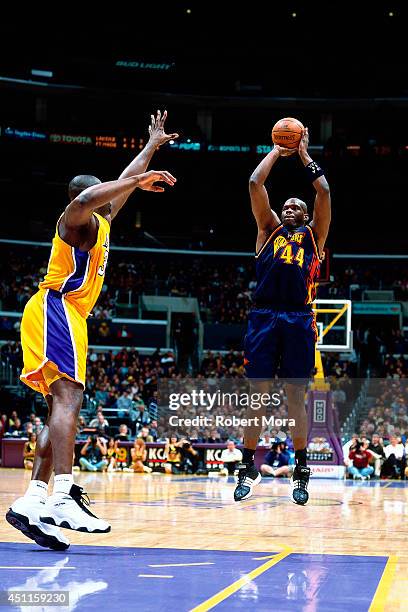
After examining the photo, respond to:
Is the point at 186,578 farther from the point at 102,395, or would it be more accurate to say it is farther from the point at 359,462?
the point at 102,395

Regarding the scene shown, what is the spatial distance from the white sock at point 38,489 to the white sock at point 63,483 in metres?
0.08

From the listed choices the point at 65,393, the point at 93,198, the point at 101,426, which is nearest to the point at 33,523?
the point at 65,393

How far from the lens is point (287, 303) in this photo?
276 inches

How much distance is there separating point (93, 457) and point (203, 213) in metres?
21.4

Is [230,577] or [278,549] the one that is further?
[278,549]

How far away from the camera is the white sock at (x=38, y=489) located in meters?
5.50

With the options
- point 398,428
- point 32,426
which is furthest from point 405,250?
point 32,426

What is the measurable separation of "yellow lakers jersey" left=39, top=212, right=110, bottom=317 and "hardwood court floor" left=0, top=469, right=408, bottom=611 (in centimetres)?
168

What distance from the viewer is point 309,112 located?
39312 millimetres

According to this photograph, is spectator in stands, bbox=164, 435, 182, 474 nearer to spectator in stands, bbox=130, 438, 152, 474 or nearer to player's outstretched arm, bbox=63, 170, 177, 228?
spectator in stands, bbox=130, 438, 152, 474

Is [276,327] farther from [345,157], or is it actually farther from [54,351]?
[345,157]

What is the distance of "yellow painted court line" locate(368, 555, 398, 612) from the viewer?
4004 mm

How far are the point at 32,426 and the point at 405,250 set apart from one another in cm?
2232

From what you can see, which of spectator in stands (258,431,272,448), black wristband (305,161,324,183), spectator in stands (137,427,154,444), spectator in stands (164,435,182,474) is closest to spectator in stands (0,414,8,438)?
spectator in stands (137,427,154,444)
